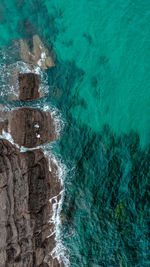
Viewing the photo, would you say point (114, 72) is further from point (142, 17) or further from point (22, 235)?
point (22, 235)

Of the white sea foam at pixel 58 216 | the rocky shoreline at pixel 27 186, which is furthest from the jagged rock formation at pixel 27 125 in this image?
the white sea foam at pixel 58 216

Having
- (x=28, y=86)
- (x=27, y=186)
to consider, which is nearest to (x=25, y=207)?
(x=27, y=186)

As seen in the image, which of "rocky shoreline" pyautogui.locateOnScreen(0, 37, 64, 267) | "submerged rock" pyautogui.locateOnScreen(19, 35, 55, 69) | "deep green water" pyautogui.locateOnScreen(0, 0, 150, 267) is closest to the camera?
"rocky shoreline" pyautogui.locateOnScreen(0, 37, 64, 267)

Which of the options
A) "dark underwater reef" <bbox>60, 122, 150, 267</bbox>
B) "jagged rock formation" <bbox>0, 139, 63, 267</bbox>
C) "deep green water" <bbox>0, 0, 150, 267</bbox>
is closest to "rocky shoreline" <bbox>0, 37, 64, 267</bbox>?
"jagged rock formation" <bbox>0, 139, 63, 267</bbox>

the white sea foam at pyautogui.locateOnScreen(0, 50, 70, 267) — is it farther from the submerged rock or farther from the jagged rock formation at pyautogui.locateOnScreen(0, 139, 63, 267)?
the jagged rock formation at pyautogui.locateOnScreen(0, 139, 63, 267)

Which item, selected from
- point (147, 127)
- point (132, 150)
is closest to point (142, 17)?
point (147, 127)

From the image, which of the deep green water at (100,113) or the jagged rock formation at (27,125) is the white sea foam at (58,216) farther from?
the jagged rock formation at (27,125)

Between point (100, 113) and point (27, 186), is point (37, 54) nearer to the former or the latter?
point (100, 113)
